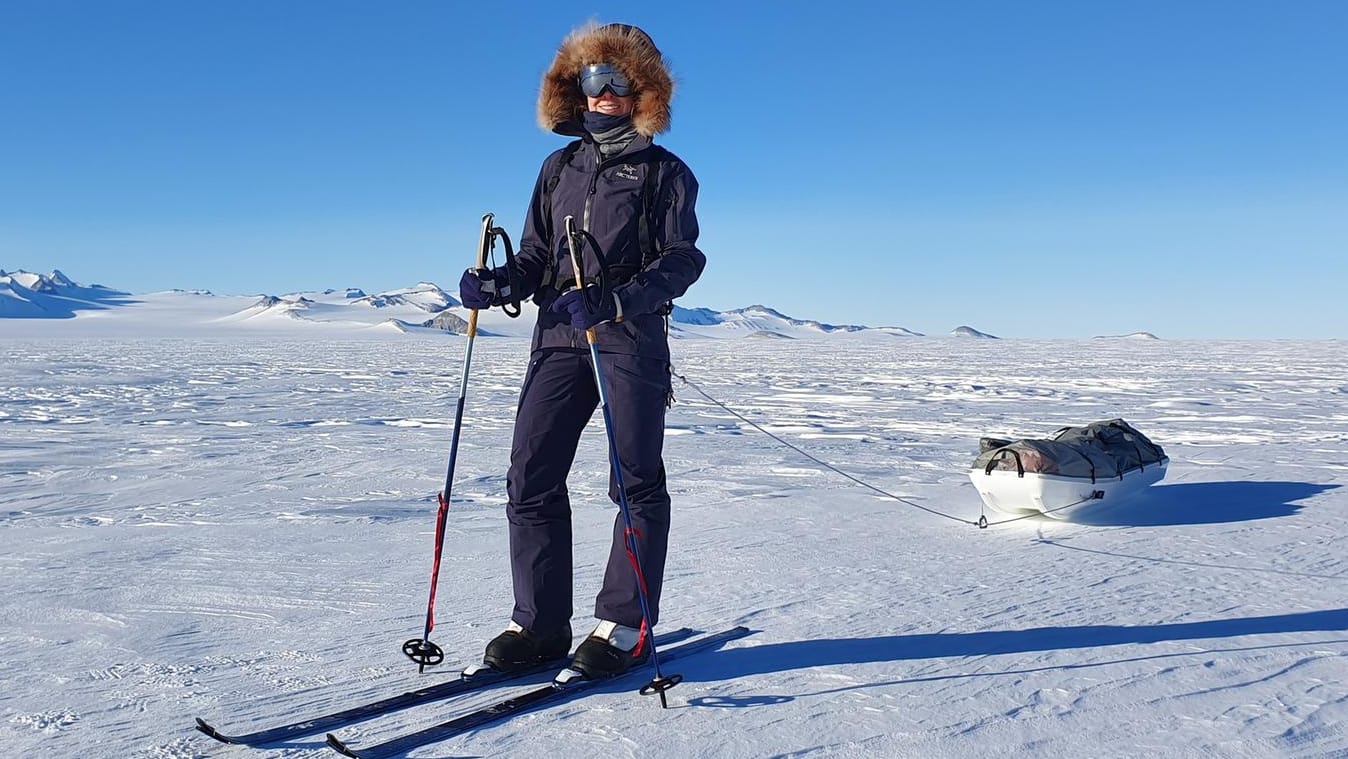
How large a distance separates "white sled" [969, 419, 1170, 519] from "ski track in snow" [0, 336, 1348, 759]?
0.43 ft

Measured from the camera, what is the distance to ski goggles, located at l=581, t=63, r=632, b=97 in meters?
2.59

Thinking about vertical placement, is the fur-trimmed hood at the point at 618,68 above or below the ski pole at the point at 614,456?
above

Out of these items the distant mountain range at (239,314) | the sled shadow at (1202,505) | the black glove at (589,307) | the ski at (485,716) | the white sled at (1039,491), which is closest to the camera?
the ski at (485,716)

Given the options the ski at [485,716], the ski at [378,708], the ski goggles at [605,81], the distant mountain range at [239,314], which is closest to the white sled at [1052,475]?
the ski at [485,716]

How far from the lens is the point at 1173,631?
2.84 metres

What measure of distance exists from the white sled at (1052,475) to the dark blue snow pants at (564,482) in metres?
2.72

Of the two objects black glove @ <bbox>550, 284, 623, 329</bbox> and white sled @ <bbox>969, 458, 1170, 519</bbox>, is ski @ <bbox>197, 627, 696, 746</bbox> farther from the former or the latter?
white sled @ <bbox>969, 458, 1170, 519</bbox>

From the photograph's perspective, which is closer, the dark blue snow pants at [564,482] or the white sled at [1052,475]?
the dark blue snow pants at [564,482]

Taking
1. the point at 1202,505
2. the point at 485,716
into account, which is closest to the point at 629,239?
the point at 485,716

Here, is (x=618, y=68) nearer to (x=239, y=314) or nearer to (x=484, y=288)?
(x=484, y=288)

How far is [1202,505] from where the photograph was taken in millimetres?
5172

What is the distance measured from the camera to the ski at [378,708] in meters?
1.99

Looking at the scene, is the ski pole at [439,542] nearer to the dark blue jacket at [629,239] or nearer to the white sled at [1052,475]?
the dark blue jacket at [629,239]

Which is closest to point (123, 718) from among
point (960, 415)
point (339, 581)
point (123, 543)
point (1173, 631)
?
point (339, 581)
